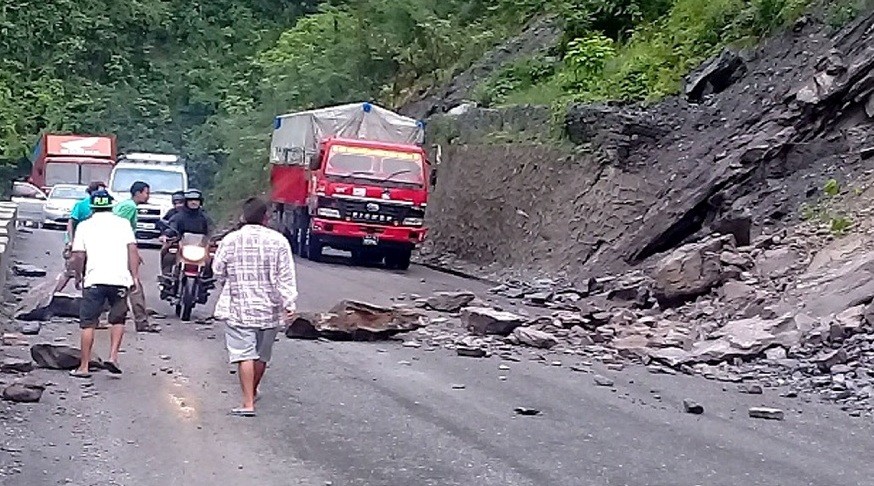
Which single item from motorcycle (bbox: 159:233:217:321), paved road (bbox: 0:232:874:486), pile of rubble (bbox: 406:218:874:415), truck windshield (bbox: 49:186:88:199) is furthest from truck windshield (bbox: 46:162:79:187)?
paved road (bbox: 0:232:874:486)

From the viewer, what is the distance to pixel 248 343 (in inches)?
480

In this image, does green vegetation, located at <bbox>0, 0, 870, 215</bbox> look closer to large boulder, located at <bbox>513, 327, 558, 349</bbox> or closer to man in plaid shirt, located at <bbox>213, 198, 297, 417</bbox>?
large boulder, located at <bbox>513, 327, 558, 349</bbox>

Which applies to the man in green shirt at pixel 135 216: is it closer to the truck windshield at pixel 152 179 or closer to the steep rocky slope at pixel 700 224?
the steep rocky slope at pixel 700 224

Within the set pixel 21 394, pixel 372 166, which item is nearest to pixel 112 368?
pixel 21 394

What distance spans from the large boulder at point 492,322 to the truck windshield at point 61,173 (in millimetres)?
28096

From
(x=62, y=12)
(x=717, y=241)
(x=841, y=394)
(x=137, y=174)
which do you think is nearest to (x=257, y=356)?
(x=841, y=394)

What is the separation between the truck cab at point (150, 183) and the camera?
34.4 m

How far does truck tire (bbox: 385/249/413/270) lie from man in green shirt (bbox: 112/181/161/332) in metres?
14.0

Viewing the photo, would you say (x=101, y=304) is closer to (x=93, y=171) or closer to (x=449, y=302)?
(x=449, y=302)

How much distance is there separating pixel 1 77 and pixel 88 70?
366 cm

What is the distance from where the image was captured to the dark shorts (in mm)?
13836

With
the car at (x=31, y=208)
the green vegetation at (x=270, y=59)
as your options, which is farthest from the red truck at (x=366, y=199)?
the car at (x=31, y=208)

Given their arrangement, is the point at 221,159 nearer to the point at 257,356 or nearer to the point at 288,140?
the point at 288,140

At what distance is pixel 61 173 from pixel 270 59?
35.7ft
